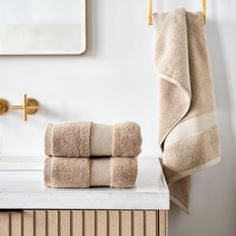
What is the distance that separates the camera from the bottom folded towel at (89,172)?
1.32m

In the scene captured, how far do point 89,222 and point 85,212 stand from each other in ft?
0.09

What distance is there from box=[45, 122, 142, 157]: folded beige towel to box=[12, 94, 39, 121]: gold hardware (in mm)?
387

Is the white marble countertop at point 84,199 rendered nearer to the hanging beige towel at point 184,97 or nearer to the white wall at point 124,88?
the hanging beige towel at point 184,97

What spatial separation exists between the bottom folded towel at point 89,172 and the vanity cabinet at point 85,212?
0.03 meters

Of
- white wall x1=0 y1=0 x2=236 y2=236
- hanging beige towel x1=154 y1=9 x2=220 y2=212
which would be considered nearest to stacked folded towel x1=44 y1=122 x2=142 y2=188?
hanging beige towel x1=154 y1=9 x2=220 y2=212

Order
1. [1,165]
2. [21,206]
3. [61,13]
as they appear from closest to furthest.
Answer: [21,206]
[1,165]
[61,13]

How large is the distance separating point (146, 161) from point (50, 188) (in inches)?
18.7

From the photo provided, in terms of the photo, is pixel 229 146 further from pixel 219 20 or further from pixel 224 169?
pixel 219 20

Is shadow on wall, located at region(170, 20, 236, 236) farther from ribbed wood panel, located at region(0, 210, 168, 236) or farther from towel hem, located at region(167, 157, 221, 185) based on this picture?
ribbed wood panel, located at region(0, 210, 168, 236)

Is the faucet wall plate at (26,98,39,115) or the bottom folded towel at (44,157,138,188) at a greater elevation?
the faucet wall plate at (26,98,39,115)

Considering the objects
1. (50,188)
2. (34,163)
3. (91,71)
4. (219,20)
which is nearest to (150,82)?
(91,71)

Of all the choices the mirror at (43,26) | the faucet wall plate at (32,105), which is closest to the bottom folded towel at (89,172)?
the faucet wall plate at (32,105)

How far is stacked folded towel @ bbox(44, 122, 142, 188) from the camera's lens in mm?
1325

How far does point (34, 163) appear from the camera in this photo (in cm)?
166
